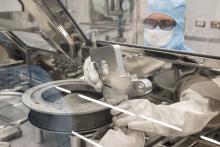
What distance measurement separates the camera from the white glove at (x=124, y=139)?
79 centimetres

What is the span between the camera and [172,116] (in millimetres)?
802

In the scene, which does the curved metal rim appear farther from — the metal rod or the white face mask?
the white face mask

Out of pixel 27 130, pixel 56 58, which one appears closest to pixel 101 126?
pixel 27 130

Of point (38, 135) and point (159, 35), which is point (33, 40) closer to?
point (38, 135)

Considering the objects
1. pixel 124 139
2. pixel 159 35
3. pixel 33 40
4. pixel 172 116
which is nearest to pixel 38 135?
pixel 124 139

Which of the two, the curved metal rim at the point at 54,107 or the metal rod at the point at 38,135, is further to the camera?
the metal rod at the point at 38,135

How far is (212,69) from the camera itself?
94cm

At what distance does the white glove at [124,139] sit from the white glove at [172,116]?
0.9 inches

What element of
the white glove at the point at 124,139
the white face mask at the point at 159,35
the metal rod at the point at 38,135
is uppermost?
the white face mask at the point at 159,35

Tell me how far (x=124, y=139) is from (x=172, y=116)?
0.54 feet

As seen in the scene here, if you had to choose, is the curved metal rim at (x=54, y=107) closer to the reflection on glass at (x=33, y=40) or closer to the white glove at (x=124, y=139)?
the white glove at (x=124, y=139)

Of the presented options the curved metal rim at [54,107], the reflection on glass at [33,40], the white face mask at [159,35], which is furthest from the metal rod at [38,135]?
the white face mask at [159,35]

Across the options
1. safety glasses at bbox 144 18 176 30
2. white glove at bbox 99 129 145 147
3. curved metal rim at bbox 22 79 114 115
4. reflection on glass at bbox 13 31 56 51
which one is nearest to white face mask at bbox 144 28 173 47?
safety glasses at bbox 144 18 176 30

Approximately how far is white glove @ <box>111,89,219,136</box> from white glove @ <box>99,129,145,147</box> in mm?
23
